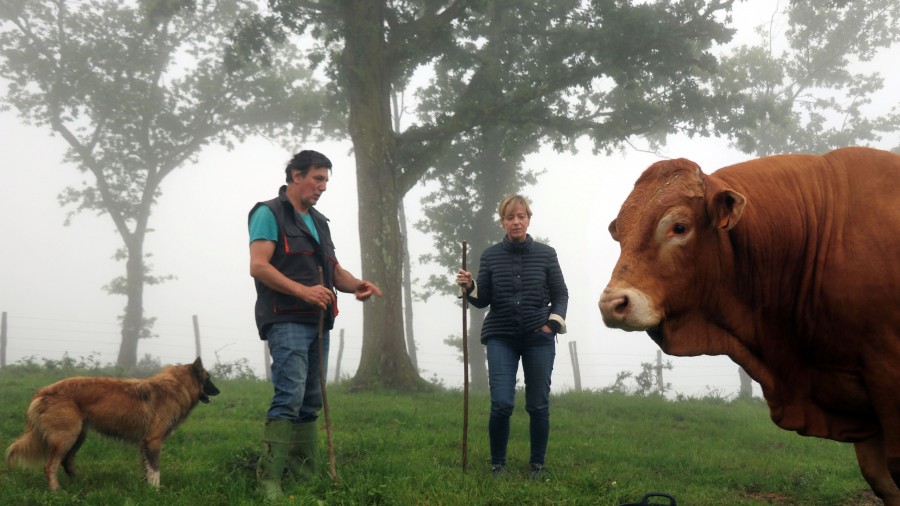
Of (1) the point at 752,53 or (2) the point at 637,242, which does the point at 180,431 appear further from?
(1) the point at 752,53

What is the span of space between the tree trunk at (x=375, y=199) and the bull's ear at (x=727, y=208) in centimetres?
970

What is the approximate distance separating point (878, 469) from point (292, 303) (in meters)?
3.64

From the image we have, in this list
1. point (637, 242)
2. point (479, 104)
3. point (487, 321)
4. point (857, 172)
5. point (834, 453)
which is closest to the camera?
point (637, 242)

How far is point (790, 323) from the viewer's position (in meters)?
3.26

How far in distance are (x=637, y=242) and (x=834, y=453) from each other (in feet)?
20.5

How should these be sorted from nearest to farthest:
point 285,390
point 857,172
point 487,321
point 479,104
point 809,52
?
point 857,172
point 285,390
point 487,321
point 479,104
point 809,52

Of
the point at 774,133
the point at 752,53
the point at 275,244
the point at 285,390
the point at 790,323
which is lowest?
the point at 285,390

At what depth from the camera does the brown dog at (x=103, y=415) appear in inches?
190

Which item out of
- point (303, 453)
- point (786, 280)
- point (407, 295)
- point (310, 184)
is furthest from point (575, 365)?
point (786, 280)

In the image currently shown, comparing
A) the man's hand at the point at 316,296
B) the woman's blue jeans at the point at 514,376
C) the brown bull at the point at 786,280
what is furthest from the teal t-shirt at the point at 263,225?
the brown bull at the point at 786,280

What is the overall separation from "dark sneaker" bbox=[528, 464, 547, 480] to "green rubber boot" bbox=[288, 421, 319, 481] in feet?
5.81


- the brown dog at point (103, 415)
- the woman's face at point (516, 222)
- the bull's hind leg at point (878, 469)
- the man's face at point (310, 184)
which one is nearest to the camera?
the bull's hind leg at point (878, 469)

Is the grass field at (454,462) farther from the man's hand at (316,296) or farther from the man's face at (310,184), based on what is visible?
the man's face at (310,184)

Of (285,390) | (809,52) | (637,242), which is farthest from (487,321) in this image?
(809,52)
